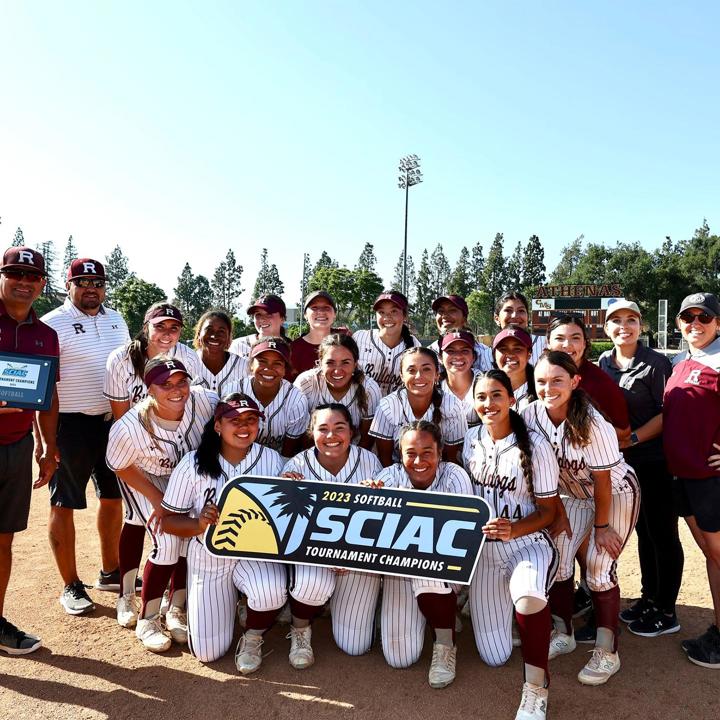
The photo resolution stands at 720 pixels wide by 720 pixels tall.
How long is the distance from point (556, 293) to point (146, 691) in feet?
152

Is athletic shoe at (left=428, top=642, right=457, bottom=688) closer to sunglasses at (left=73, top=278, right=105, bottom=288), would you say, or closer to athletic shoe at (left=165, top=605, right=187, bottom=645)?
athletic shoe at (left=165, top=605, right=187, bottom=645)

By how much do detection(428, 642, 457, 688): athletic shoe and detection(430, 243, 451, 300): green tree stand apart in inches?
3641

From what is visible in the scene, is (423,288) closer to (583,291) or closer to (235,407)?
(583,291)

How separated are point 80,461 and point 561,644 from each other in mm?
3586

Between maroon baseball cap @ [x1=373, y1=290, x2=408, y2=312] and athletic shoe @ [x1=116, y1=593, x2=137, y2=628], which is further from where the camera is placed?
maroon baseball cap @ [x1=373, y1=290, x2=408, y2=312]

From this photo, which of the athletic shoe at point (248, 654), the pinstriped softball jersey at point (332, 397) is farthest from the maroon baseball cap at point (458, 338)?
the athletic shoe at point (248, 654)

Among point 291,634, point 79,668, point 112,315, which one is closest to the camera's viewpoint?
point 79,668

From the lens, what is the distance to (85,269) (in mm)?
4590

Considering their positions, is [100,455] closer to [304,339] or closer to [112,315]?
[112,315]

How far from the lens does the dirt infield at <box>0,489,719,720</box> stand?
122 inches

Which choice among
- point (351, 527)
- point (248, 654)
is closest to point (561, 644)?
point (351, 527)

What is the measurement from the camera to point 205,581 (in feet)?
12.1

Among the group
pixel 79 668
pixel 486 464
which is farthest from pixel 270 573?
pixel 486 464

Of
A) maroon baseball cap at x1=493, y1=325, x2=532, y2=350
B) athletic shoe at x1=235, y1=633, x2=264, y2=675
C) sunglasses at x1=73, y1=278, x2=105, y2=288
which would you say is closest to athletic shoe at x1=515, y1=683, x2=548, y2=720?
athletic shoe at x1=235, y1=633, x2=264, y2=675
